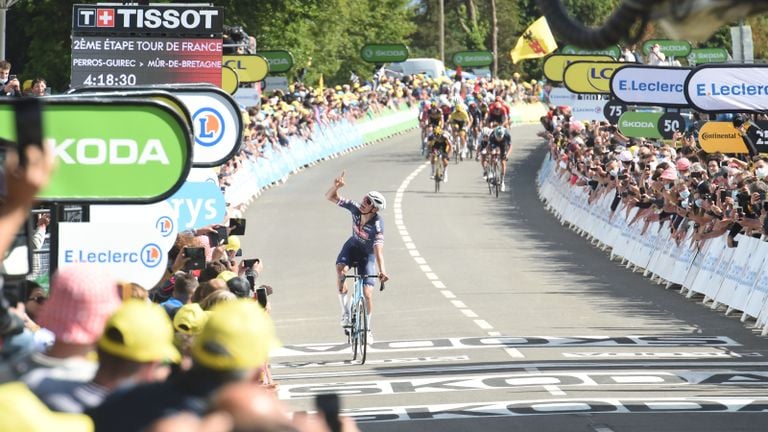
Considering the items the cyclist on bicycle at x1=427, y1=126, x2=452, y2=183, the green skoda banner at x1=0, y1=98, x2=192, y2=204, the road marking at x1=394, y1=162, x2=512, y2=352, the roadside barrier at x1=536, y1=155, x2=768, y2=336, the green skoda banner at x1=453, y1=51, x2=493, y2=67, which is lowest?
the road marking at x1=394, y1=162, x2=512, y2=352

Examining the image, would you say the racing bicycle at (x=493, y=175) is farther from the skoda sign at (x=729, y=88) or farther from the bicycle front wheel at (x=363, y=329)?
the bicycle front wheel at (x=363, y=329)

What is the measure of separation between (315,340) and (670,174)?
882 centimetres

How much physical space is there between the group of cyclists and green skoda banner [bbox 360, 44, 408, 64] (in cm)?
723

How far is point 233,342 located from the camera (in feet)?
18.0

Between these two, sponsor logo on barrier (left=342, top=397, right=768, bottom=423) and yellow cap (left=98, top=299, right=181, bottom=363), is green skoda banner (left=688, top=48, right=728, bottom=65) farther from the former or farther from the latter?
yellow cap (left=98, top=299, right=181, bottom=363)

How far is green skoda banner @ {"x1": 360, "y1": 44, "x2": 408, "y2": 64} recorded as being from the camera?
7194cm

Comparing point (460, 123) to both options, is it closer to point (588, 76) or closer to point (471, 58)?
point (588, 76)

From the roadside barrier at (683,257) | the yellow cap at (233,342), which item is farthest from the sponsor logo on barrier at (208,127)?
the yellow cap at (233,342)

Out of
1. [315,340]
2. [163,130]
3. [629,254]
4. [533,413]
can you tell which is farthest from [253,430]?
[629,254]

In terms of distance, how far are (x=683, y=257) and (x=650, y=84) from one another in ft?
19.5

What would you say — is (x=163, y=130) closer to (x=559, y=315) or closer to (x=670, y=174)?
(x=559, y=315)

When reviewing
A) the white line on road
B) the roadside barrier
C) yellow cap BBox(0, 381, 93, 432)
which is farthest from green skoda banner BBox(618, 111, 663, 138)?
yellow cap BBox(0, 381, 93, 432)

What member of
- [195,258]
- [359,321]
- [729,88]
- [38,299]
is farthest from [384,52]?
[38,299]

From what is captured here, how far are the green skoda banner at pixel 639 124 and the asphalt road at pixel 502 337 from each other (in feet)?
7.52
